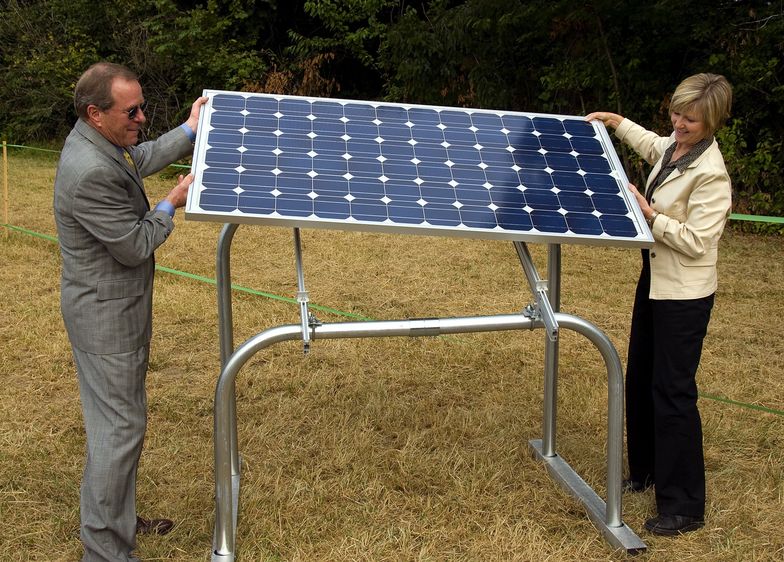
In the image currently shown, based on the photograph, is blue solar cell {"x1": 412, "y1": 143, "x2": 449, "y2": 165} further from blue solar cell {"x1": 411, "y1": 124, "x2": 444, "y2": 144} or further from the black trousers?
the black trousers

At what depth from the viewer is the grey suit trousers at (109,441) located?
2807 mm

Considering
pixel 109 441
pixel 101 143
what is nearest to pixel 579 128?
pixel 101 143

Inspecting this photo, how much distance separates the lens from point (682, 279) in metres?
3.13

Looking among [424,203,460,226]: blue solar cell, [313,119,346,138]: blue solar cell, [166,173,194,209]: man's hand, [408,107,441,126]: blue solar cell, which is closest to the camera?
[424,203,460,226]: blue solar cell

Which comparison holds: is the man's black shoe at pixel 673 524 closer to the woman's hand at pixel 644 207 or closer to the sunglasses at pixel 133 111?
the woman's hand at pixel 644 207

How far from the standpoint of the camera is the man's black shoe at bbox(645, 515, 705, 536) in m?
3.27

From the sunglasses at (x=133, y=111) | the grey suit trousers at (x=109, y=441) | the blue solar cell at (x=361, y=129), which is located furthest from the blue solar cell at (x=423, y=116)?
the grey suit trousers at (x=109, y=441)

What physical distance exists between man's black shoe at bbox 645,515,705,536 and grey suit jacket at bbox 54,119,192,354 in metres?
2.10

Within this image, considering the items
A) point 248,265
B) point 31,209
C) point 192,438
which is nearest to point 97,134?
point 192,438

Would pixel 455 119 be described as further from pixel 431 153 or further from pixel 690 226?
pixel 690 226

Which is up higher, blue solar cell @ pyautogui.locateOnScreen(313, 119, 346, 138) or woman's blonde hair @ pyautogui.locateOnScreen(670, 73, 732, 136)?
woman's blonde hair @ pyautogui.locateOnScreen(670, 73, 732, 136)

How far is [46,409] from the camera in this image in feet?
14.3

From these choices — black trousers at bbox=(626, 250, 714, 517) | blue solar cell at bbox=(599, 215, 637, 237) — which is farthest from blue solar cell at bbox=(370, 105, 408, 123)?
black trousers at bbox=(626, 250, 714, 517)

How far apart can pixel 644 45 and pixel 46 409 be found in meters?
9.18
